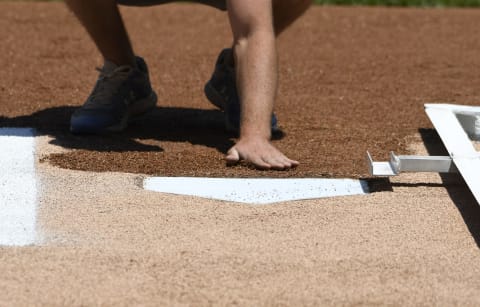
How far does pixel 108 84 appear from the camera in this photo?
400cm

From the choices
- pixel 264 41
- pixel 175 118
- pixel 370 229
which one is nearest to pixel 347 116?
pixel 175 118

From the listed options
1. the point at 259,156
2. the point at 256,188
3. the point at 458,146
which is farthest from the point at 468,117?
the point at 256,188

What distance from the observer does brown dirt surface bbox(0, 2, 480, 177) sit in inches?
143

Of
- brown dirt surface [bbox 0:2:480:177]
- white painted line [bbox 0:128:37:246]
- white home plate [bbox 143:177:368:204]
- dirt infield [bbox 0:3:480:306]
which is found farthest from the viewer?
brown dirt surface [bbox 0:2:480:177]

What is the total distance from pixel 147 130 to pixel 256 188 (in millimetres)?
1004

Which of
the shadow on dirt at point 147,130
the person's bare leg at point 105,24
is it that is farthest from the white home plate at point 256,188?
the person's bare leg at point 105,24

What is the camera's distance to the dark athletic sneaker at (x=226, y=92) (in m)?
3.99

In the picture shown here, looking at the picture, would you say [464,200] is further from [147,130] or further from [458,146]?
[147,130]

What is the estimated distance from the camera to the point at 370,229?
9.09ft

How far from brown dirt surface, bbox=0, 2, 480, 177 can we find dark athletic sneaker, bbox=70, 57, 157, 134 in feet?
0.19

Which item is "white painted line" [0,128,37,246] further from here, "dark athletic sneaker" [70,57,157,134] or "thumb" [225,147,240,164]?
"thumb" [225,147,240,164]

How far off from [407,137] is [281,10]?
68cm

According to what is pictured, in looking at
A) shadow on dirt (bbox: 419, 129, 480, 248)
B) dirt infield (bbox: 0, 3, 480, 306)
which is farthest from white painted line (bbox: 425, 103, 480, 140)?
shadow on dirt (bbox: 419, 129, 480, 248)

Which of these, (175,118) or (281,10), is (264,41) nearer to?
(281,10)
